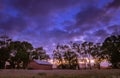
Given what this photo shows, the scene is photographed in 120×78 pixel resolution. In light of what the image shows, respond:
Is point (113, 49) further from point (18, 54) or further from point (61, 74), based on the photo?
point (61, 74)

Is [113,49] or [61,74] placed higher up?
[113,49]

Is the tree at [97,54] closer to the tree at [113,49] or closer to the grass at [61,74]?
the tree at [113,49]

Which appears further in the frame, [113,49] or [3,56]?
[113,49]

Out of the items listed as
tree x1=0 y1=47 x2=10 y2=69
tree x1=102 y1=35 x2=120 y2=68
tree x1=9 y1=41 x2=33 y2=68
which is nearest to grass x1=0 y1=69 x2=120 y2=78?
tree x1=0 y1=47 x2=10 y2=69

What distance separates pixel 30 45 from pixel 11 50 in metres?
13.4

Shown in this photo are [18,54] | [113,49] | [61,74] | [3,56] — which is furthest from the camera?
[113,49]

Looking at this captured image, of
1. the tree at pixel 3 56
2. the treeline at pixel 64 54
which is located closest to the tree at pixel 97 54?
the treeline at pixel 64 54

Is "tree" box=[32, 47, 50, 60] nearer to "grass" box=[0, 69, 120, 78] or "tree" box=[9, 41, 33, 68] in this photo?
"tree" box=[9, 41, 33, 68]

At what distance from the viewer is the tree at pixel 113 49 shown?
8425 centimetres

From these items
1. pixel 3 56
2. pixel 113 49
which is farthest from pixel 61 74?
pixel 113 49

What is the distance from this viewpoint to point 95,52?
103500mm

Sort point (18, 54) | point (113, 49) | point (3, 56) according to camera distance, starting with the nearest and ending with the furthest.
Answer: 1. point (3, 56)
2. point (18, 54)
3. point (113, 49)

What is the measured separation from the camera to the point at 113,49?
88.0 meters

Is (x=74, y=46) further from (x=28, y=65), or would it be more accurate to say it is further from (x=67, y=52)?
(x=28, y=65)
